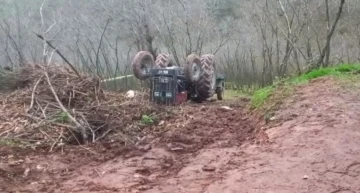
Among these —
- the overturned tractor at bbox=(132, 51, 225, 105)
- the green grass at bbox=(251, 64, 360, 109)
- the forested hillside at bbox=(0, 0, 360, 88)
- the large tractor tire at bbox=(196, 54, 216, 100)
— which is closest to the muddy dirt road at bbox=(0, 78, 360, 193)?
the green grass at bbox=(251, 64, 360, 109)

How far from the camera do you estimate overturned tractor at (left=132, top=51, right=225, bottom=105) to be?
10469mm

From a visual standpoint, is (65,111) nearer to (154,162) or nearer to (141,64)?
(154,162)

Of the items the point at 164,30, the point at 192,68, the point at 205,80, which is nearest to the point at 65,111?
the point at 192,68

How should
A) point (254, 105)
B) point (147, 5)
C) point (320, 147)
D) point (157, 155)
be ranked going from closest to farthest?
point (320, 147)
point (157, 155)
point (254, 105)
point (147, 5)

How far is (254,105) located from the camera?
991 cm

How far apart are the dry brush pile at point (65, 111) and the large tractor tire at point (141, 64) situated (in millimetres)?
1663

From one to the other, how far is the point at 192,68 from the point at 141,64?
1266mm

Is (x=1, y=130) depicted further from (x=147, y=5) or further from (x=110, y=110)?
(x=147, y=5)

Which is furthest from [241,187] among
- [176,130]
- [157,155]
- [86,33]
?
[86,33]

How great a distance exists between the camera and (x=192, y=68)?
11.0 meters

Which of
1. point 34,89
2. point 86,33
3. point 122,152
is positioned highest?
point 86,33

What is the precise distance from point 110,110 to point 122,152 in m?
1.80

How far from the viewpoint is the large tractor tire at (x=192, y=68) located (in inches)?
428

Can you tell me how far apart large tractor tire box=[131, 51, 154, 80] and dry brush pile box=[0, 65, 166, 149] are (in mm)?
1663
